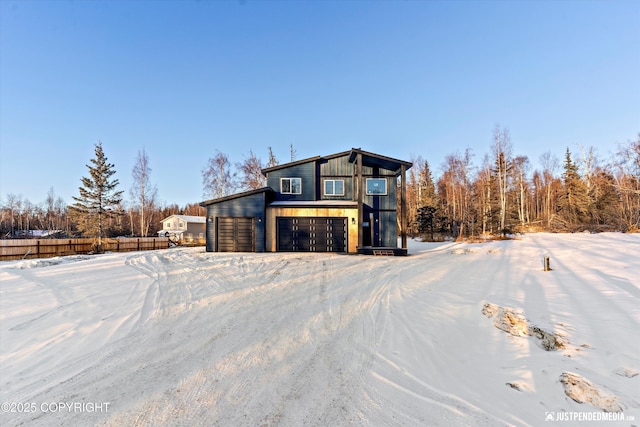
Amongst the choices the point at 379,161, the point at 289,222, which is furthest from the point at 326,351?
the point at 379,161

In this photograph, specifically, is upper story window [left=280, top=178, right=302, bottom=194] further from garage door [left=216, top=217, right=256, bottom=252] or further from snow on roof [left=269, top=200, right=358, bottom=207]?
garage door [left=216, top=217, right=256, bottom=252]

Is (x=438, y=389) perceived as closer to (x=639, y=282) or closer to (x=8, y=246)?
(x=639, y=282)

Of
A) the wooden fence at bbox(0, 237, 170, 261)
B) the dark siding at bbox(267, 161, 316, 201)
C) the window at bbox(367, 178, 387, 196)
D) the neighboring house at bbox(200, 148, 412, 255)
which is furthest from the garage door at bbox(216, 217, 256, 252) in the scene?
the wooden fence at bbox(0, 237, 170, 261)

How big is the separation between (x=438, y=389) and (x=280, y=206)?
15034 millimetres

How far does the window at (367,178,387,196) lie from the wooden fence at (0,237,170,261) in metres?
19.3

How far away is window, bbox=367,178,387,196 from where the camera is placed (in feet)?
63.2

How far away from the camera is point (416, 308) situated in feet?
19.9

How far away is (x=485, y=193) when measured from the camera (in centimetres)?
2961

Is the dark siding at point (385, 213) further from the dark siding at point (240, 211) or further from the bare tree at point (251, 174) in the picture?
the bare tree at point (251, 174)

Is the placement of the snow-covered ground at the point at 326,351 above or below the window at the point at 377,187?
below

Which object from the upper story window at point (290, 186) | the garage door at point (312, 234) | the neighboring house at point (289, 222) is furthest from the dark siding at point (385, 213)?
the upper story window at point (290, 186)

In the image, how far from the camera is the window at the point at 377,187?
19.2 meters

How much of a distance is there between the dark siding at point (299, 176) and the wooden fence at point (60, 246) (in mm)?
13341

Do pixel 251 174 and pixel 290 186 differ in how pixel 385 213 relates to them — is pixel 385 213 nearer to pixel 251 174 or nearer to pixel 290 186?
pixel 290 186
